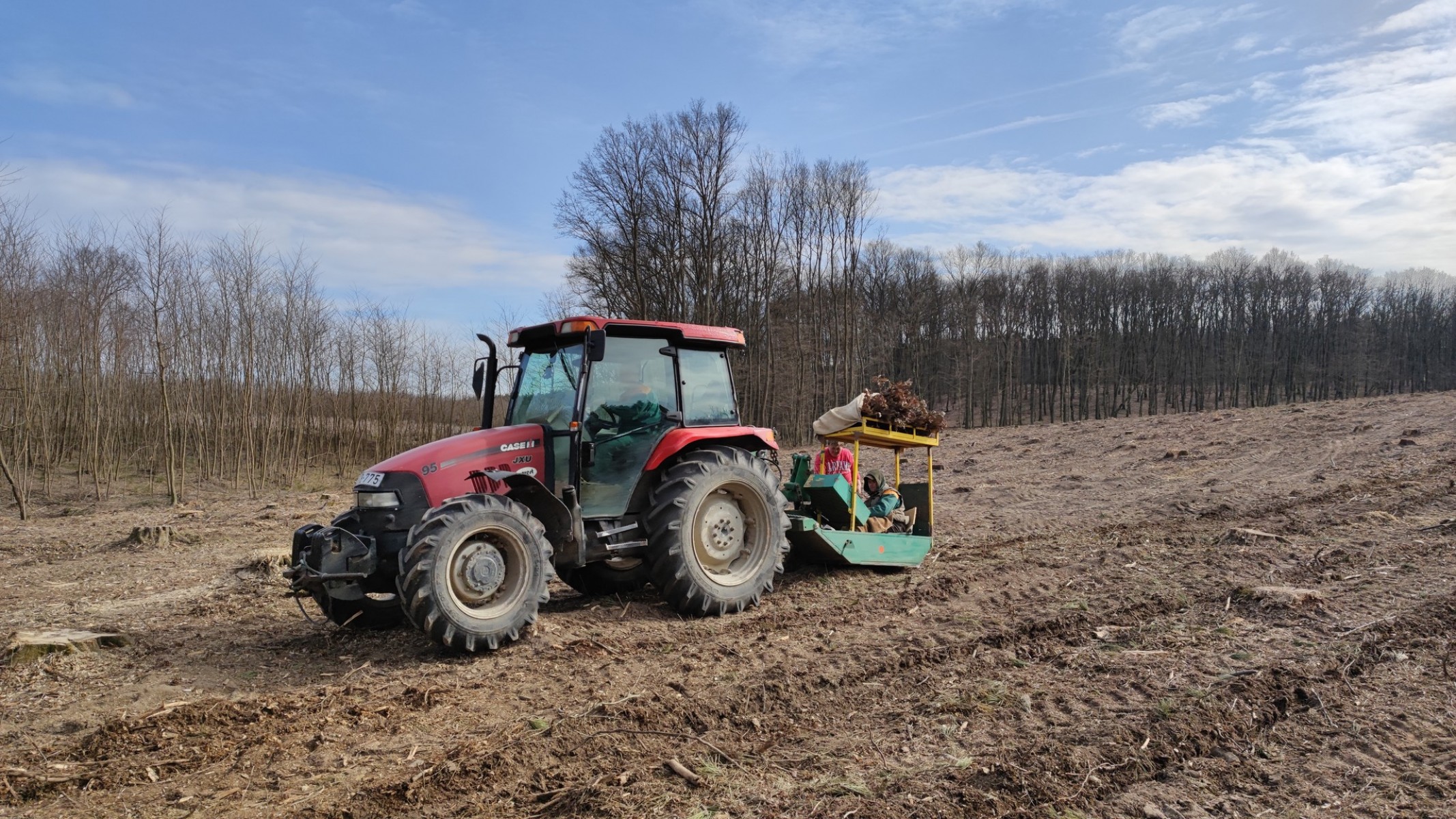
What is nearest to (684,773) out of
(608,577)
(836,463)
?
(608,577)

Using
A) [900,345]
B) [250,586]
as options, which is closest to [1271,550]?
[250,586]

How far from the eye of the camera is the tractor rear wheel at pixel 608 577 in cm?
711

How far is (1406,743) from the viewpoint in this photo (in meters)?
3.78

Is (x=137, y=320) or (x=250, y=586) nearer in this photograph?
(x=250, y=586)

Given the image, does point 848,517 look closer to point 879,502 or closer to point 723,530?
point 879,502

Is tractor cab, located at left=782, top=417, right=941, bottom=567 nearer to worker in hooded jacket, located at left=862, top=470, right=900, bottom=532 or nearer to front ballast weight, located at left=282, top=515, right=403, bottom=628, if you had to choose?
worker in hooded jacket, located at left=862, top=470, right=900, bottom=532

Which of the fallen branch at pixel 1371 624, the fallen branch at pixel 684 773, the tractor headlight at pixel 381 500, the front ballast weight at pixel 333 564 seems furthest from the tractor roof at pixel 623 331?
the fallen branch at pixel 1371 624

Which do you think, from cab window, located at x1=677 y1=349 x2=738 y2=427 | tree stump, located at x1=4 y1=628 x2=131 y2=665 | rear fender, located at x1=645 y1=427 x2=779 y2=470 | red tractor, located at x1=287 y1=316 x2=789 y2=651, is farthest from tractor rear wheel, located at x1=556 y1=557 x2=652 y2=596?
tree stump, located at x1=4 y1=628 x2=131 y2=665

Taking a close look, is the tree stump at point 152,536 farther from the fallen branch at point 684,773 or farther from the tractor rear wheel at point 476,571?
the fallen branch at point 684,773

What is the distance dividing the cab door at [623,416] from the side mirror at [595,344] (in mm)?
314

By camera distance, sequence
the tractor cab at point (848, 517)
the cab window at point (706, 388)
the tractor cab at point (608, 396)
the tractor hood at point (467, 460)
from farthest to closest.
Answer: the tractor cab at point (848, 517), the cab window at point (706, 388), the tractor cab at point (608, 396), the tractor hood at point (467, 460)

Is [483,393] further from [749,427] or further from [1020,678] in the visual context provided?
[1020,678]

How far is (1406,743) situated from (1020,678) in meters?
1.72

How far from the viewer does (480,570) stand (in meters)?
5.27
